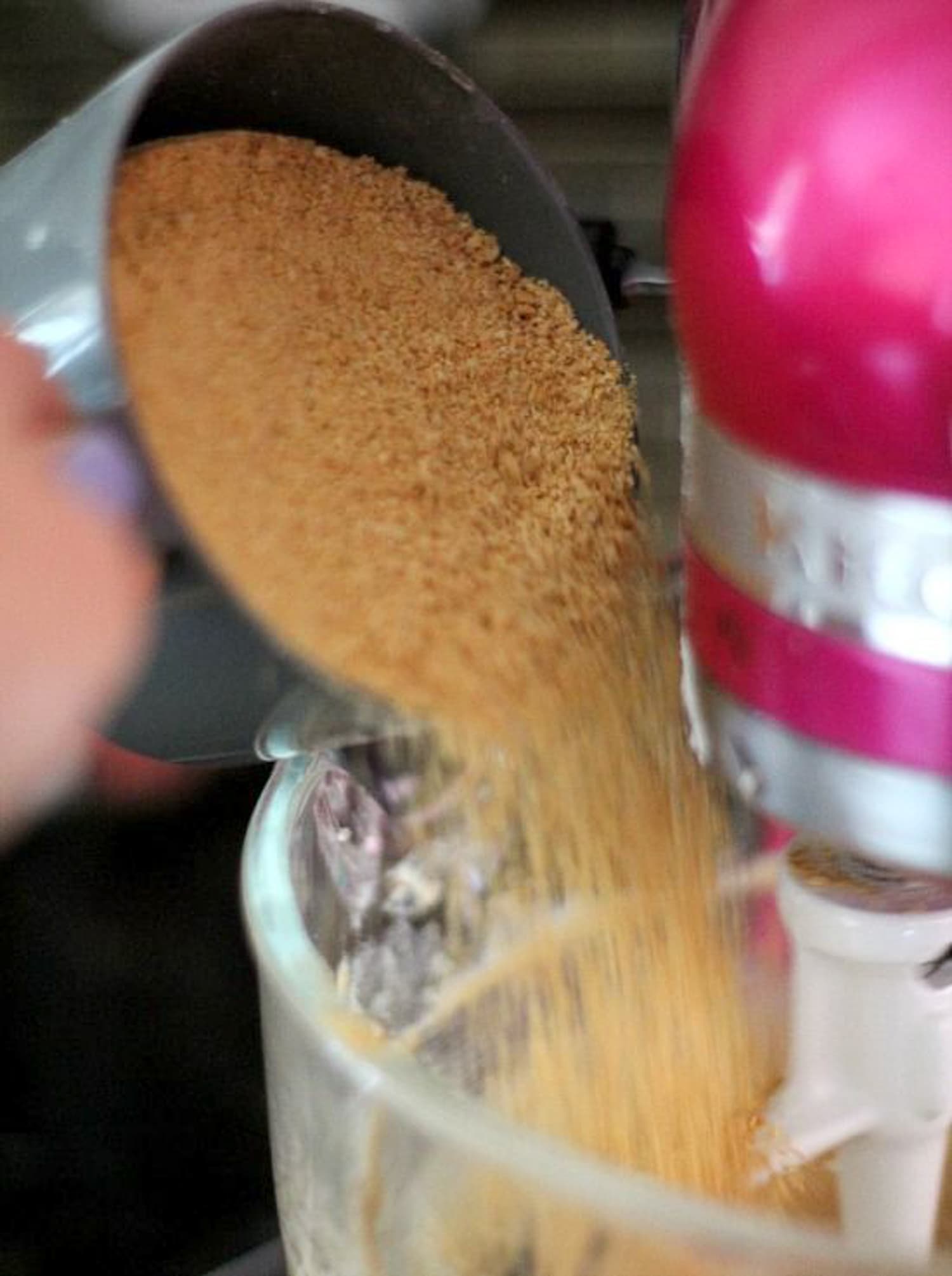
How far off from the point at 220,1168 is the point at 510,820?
18cm

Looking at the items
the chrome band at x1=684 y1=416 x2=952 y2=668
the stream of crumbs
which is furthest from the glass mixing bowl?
the chrome band at x1=684 y1=416 x2=952 y2=668

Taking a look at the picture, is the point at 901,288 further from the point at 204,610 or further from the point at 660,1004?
the point at 660,1004

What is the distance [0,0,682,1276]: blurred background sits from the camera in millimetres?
484

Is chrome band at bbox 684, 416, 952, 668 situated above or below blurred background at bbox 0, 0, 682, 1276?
above

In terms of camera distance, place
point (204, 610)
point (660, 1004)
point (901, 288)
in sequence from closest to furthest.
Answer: point (901, 288), point (204, 610), point (660, 1004)

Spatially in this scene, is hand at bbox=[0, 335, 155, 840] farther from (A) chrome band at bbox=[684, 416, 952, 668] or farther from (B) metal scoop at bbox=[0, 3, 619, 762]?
(A) chrome band at bbox=[684, 416, 952, 668]

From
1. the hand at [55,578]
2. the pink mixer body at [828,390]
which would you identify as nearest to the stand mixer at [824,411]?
the pink mixer body at [828,390]

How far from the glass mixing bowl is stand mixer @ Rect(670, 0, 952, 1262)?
0.04 meters

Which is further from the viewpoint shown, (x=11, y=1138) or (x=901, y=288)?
(x=11, y=1138)

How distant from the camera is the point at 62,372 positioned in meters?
0.33

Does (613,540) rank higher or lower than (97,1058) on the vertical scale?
higher

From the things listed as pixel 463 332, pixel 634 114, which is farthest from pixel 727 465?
pixel 634 114

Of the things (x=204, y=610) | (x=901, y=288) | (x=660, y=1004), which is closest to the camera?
(x=901, y=288)

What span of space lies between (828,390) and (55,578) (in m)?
0.17
